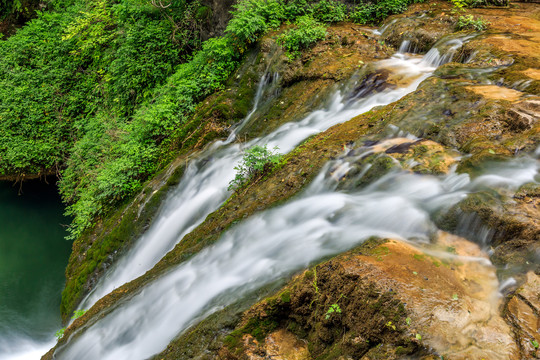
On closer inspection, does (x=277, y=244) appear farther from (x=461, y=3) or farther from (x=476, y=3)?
(x=476, y=3)

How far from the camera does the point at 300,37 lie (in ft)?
25.6

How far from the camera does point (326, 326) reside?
2762mm

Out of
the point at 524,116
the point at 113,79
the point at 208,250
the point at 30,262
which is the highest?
the point at 113,79

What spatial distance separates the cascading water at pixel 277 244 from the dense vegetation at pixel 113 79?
11.7 ft

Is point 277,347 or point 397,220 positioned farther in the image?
point 397,220

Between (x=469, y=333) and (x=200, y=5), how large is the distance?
10.5 m

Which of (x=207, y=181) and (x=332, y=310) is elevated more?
(x=332, y=310)

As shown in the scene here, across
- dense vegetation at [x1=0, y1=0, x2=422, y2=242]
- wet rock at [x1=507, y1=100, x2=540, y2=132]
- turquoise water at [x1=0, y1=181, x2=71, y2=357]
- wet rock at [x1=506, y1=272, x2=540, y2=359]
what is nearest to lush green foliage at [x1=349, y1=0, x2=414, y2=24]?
dense vegetation at [x1=0, y1=0, x2=422, y2=242]

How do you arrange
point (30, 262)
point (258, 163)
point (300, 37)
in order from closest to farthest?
point (258, 163) → point (300, 37) → point (30, 262)

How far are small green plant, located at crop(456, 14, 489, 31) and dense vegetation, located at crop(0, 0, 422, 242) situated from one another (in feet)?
6.03

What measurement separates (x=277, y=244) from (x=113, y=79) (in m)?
9.20

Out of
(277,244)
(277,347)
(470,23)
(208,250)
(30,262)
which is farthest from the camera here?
(30,262)

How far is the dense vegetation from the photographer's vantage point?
820cm

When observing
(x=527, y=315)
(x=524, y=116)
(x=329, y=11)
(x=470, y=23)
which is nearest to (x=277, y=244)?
(x=527, y=315)
